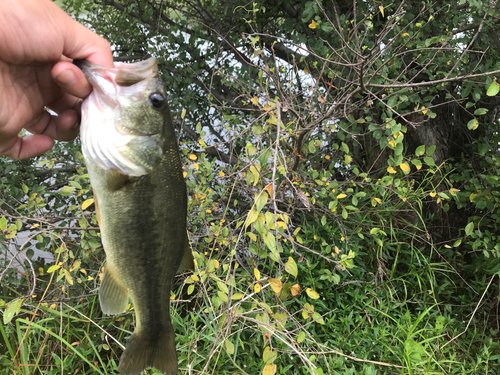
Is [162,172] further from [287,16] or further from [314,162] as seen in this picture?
[287,16]

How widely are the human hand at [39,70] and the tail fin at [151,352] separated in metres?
1.00

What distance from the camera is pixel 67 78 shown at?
113 centimetres

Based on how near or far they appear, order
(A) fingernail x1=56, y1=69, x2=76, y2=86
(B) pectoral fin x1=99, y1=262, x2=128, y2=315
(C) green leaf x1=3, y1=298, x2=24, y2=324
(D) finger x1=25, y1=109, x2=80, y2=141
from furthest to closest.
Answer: (C) green leaf x1=3, y1=298, x2=24, y2=324 → (D) finger x1=25, y1=109, x2=80, y2=141 → (B) pectoral fin x1=99, y1=262, x2=128, y2=315 → (A) fingernail x1=56, y1=69, x2=76, y2=86

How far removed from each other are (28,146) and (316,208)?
7.24 feet

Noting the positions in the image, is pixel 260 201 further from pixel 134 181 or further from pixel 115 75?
pixel 115 75

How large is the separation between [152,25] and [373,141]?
2744 mm

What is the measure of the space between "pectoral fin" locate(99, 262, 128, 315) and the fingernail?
0.69 metres

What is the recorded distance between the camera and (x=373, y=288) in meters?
2.83

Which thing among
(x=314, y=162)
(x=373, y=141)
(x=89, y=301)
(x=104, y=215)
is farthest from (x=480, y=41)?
(x=89, y=301)

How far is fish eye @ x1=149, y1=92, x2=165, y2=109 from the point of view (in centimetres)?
118

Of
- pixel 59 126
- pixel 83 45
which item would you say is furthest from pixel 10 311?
pixel 83 45

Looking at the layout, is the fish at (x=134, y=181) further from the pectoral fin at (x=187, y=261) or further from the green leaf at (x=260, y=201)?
the green leaf at (x=260, y=201)

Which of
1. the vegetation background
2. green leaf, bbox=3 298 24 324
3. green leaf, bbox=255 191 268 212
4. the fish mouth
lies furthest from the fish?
green leaf, bbox=3 298 24 324

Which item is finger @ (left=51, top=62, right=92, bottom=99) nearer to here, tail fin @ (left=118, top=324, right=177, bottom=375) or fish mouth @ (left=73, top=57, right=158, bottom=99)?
fish mouth @ (left=73, top=57, right=158, bottom=99)
